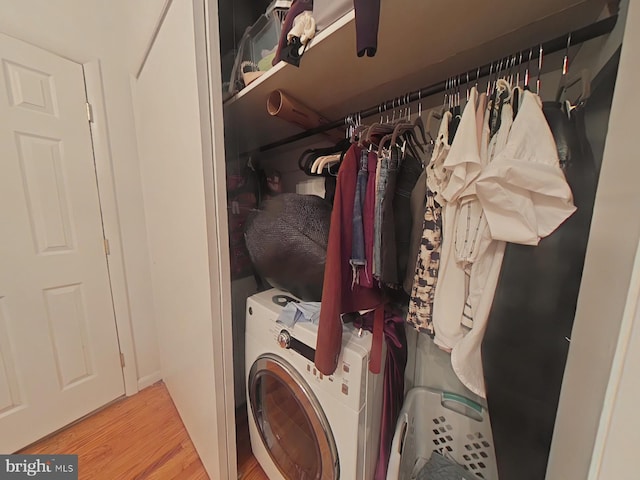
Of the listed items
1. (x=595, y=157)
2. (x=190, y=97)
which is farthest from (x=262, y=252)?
(x=595, y=157)

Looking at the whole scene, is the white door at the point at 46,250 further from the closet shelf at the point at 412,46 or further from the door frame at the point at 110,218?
the closet shelf at the point at 412,46

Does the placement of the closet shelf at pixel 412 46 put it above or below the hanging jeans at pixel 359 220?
above

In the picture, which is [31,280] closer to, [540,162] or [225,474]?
[225,474]

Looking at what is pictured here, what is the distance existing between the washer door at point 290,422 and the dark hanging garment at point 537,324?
0.48m

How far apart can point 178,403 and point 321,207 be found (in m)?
1.42

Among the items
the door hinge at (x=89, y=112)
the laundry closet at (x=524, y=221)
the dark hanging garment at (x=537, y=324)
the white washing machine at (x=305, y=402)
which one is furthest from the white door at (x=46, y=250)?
the dark hanging garment at (x=537, y=324)

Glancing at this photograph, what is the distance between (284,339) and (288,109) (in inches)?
33.1

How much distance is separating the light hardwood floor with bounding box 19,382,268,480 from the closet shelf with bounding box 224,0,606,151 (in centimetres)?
151

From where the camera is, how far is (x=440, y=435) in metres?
0.85

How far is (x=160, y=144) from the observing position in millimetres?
1021

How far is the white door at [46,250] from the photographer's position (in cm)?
101

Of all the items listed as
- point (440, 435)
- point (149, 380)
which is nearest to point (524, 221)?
point (440, 435)

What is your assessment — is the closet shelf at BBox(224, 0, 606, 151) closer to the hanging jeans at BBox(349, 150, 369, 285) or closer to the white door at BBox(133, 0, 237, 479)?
the white door at BBox(133, 0, 237, 479)

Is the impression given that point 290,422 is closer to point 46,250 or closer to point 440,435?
point 440,435
